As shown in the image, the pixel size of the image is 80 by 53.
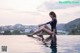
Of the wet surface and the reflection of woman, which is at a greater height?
the reflection of woman

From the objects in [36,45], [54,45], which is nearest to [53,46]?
[54,45]

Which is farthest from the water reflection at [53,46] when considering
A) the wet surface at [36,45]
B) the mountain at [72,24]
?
the mountain at [72,24]

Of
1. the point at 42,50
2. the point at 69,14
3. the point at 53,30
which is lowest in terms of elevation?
the point at 42,50

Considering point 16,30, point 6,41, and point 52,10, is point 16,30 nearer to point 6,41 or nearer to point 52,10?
point 6,41

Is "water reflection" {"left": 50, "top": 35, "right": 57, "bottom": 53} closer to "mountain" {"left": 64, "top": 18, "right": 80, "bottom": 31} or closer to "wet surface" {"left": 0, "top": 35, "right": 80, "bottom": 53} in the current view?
"wet surface" {"left": 0, "top": 35, "right": 80, "bottom": 53}

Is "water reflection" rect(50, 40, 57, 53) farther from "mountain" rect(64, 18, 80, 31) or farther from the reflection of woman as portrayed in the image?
"mountain" rect(64, 18, 80, 31)

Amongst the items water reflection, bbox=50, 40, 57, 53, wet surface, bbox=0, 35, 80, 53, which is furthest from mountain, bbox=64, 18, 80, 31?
water reflection, bbox=50, 40, 57, 53

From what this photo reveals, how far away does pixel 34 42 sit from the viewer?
2139 mm

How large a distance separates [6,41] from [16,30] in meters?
0.17

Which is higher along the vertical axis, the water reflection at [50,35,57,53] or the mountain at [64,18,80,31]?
the mountain at [64,18,80,31]

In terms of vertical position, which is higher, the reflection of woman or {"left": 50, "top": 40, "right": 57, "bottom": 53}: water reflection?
the reflection of woman

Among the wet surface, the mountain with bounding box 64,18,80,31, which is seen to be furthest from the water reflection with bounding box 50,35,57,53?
the mountain with bounding box 64,18,80,31

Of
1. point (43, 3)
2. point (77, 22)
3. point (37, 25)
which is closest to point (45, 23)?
point (37, 25)

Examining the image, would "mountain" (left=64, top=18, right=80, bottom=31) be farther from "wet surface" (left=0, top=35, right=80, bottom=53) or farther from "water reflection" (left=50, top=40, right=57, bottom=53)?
"water reflection" (left=50, top=40, right=57, bottom=53)
